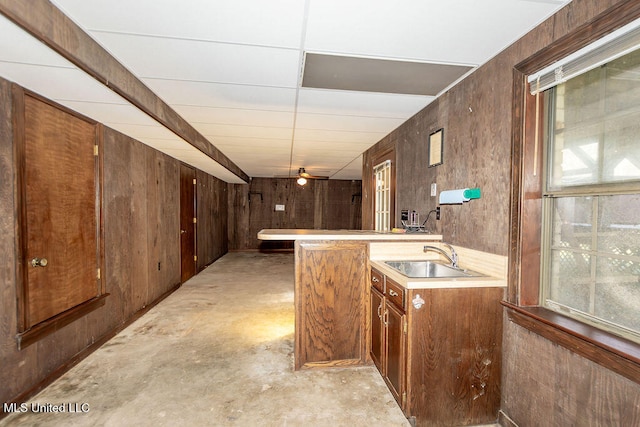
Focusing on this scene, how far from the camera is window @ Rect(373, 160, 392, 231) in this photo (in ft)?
13.0

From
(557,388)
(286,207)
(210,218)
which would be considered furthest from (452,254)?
(286,207)

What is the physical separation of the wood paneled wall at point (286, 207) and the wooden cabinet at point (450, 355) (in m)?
7.19

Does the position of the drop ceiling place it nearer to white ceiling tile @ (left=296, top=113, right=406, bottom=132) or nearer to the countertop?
white ceiling tile @ (left=296, top=113, right=406, bottom=132)

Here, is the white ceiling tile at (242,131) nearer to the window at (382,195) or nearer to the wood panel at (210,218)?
the window at (382,195)

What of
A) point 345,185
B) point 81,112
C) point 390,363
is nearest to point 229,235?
point 345,185

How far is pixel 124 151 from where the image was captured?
3174 millimetres

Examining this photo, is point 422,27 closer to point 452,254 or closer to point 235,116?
point 452,254

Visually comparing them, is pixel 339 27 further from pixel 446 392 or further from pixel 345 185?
pixel 345 185

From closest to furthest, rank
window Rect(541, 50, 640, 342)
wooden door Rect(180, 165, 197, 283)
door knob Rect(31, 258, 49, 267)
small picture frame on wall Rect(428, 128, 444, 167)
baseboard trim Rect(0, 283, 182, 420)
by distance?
window Rect(541, 50, 640, 342)
baseboard trim Rect(0, 283, 182, 420)
door knob Rect(31, 258, 49, 267)
small picture frame on wall Rect(428, 128, 444, 167)
wooden door Rect(180, 165, 197, 283)

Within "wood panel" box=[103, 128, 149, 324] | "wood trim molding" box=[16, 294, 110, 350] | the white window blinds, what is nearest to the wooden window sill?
the white window blinds

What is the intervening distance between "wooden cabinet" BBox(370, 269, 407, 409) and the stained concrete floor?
0.17 metres

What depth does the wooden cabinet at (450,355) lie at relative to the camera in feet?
5.59

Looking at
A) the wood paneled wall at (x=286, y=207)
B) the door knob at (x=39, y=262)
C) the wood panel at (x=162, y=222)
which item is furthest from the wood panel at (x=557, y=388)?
the wood paneled wall at (x=286, y=207)

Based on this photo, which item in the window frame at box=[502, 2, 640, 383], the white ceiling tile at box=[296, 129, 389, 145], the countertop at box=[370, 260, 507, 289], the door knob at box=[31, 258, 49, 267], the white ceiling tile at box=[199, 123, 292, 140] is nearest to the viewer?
the window frame at box=[502, 2, 640, 383]
